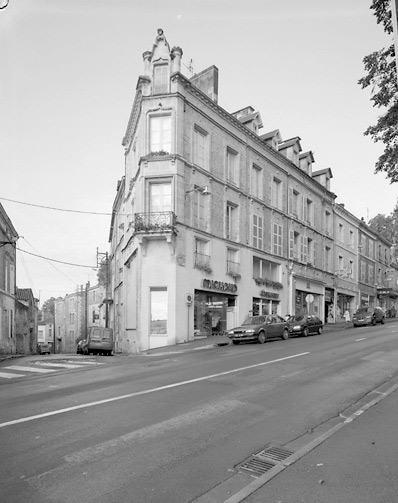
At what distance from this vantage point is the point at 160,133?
25.5 metres

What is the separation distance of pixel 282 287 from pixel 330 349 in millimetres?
18829

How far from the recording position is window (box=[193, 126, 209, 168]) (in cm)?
2659

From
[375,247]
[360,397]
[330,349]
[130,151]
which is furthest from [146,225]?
[375,247]

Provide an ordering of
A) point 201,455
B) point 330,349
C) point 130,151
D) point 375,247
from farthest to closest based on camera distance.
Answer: point 375,247 → point 130,151 → point 330,349 → point 201,455

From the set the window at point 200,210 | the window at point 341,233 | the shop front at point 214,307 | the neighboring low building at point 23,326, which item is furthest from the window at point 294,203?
the neighboring low building at point 23,326

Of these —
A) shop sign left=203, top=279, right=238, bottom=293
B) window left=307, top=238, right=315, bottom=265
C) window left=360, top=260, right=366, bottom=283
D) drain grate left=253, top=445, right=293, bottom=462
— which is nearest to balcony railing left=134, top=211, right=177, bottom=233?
shop sign left=203, top=279, right=238, bottom=293

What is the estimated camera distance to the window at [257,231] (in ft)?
104

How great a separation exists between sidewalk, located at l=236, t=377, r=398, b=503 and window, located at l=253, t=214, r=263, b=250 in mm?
25446

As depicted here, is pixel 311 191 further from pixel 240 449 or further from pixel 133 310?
pixel 240 449

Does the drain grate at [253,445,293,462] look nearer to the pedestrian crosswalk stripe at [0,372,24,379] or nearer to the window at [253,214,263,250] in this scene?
the pedestrian crosswalk stripe at [0,372,24,379]

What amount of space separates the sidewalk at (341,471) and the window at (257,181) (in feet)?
87.8

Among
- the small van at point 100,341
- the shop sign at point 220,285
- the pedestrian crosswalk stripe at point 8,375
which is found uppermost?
the shop sign at point 220,285

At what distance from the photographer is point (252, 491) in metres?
4.06

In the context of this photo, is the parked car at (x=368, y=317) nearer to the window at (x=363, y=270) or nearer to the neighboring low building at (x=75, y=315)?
the window at (x=363, y=270)
